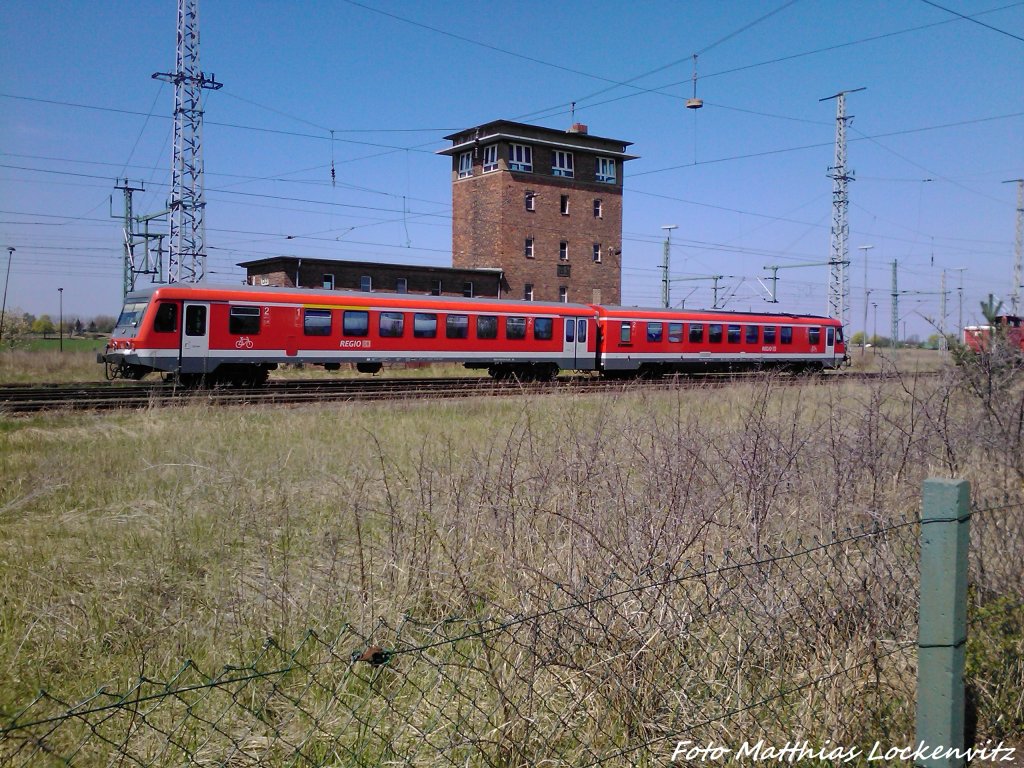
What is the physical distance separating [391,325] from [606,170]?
36987 mm

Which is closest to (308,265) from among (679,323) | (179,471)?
(679,323)

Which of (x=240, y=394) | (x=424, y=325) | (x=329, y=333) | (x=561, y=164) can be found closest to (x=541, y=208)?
(x=561, y=164)

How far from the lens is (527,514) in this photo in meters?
6.48

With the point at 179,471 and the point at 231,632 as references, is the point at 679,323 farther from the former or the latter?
the point at 231,632

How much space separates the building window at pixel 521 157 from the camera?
5103cm

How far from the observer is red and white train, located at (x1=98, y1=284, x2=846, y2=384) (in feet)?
66.2

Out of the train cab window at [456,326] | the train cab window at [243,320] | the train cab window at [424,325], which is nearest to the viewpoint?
the train cab window at [243,320]

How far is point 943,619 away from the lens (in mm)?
3271

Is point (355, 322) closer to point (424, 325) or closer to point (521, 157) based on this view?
point (424, 325)

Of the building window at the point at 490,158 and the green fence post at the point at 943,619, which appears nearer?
the green fence post at the point at 943,619

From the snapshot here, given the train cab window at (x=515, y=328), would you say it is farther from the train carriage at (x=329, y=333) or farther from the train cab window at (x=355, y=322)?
the train cab window at (x=355, y=322)

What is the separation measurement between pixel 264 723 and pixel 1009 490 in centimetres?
602

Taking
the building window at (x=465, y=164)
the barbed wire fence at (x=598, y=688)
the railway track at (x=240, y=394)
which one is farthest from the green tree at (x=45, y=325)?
the barbed wire fence at (x=598, y=688)

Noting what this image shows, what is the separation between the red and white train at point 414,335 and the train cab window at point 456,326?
0.03 meters
